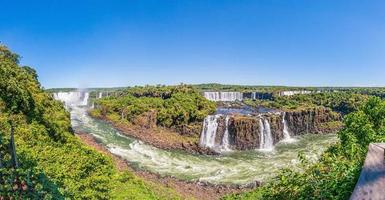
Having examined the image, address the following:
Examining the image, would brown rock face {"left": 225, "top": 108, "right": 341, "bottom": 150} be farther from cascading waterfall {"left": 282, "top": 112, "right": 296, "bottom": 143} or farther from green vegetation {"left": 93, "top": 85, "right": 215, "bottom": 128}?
green vegetation {"left": 93, "top": 85, "right": 215, "bottom": 128}

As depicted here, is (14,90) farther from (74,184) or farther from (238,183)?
(238,183)

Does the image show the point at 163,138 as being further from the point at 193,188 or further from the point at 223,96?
the point at 223,96

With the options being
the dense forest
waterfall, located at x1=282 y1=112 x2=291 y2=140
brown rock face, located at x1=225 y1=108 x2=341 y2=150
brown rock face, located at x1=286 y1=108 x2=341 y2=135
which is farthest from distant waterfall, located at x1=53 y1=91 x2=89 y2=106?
brown rock face, located at x1=286 y1=108 x2=341 y2=135

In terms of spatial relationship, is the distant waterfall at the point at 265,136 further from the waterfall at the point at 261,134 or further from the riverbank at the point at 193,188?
the riverbank at the point at 193,188

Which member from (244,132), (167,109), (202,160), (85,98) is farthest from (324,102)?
(85,98)

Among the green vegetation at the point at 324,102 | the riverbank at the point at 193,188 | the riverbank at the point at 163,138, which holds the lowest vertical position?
the riverbank at the point at 193,188

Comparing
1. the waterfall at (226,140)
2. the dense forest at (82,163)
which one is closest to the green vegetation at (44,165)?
the dense forest at (82,163)
